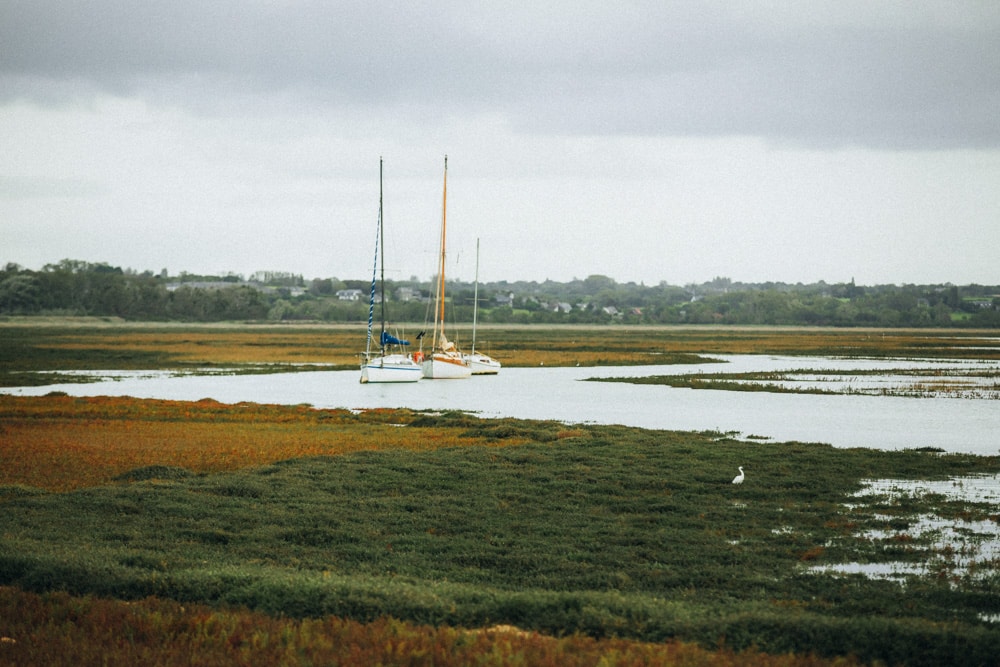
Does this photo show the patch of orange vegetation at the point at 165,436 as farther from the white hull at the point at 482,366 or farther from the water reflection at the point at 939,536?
the white hull at the point at 482,366

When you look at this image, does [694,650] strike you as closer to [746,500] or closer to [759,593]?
[759,593]

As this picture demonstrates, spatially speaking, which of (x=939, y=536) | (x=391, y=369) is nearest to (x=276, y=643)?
(x=939, y=536)

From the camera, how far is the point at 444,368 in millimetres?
71812

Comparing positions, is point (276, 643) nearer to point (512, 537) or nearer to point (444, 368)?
point (512, 537)

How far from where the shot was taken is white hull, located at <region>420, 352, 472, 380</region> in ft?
235

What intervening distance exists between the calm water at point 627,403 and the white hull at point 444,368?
1231mm

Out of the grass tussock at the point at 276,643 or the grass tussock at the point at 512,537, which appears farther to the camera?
the grass tussock at the point at 512,537

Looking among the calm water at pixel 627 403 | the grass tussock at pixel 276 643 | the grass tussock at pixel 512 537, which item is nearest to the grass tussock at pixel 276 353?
the calm water at pixel 627 403

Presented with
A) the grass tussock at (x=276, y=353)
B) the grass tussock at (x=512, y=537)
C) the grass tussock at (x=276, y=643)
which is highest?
the grass tussock at (x=276, y=643)

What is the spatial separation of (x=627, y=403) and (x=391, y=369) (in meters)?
22.3

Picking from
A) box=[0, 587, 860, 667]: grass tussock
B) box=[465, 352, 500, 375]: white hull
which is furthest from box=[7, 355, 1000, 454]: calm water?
box=[0, 587, 860, 667]: grass tussock

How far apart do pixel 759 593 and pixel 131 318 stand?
198763 millimetres

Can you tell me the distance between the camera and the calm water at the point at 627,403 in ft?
120

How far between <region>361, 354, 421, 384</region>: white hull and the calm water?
3.87ft
